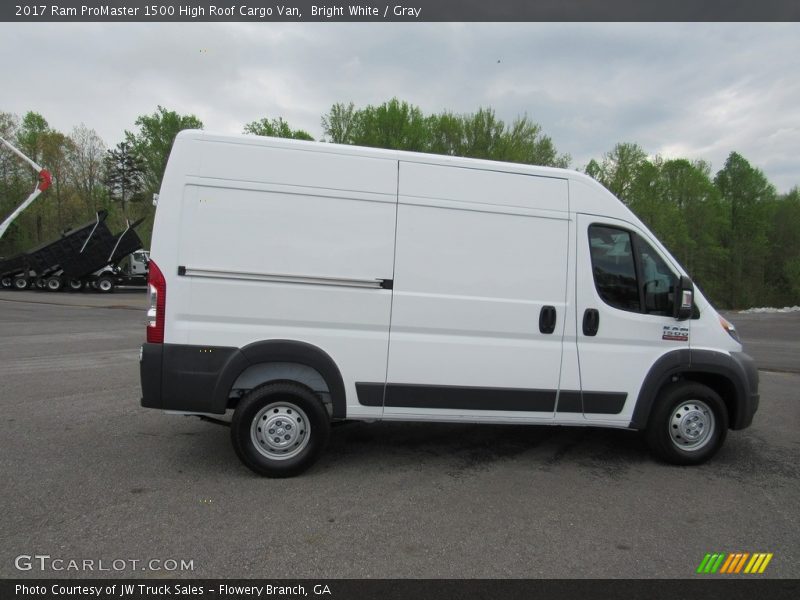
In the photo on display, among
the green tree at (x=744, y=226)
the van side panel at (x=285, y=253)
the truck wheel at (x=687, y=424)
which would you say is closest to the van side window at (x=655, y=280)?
the truck wheel at (x=687, y=424)

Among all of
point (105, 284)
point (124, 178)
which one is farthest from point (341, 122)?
point (124, 178)

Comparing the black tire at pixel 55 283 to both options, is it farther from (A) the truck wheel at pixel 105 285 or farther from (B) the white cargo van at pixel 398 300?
(B) the white cargo van at pixel 398 300

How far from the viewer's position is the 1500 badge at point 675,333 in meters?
4.68

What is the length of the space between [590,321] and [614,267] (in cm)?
54

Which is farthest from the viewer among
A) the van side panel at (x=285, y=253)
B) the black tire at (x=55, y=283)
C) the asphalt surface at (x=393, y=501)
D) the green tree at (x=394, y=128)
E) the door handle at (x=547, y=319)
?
the green tree at (x=394, y=128)

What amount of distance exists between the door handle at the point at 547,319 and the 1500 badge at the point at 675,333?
102 cm

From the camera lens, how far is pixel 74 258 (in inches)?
1194

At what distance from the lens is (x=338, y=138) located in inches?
1604

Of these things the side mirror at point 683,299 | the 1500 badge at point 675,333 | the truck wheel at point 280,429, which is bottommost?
the truck wheel at point 280,429

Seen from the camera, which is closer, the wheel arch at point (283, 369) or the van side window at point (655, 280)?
the wheel arch at point (283, 369)

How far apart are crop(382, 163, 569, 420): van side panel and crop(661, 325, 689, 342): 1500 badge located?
97 centimetres
